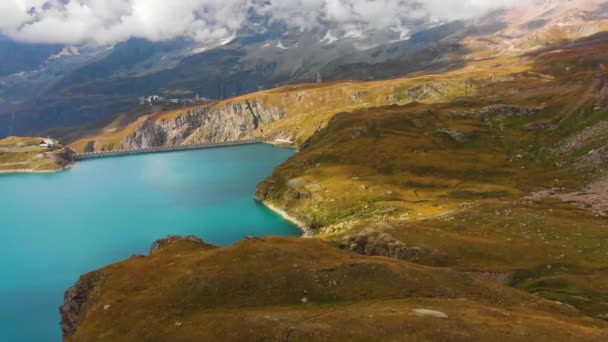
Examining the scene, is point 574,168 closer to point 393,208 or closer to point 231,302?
point 393,208

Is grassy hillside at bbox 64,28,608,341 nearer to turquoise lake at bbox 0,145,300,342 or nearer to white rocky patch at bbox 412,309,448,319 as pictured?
white rocky patch at bbox 412,309,448,319

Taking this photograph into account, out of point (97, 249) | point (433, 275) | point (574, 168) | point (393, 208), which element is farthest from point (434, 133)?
point (433, 275)

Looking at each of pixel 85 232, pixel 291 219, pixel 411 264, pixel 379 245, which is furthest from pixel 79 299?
pixel 291 219

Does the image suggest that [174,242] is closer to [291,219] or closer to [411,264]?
[411,264]

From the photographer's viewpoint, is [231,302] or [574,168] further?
[574,168]

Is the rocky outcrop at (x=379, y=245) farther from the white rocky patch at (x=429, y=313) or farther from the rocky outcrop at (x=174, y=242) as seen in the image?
the white rocky patch at (x=429, y=313)

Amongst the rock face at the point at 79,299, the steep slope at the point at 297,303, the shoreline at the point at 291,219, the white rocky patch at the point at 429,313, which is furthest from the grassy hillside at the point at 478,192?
the rock face at the point at 79,299

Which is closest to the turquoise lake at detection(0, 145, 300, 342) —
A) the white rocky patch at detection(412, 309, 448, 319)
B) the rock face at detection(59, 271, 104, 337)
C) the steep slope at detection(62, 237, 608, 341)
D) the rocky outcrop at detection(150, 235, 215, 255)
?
the rock face at detection(59, 271, 104, 337)
